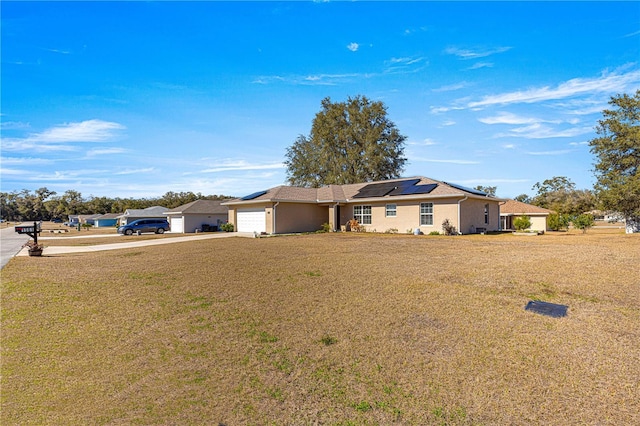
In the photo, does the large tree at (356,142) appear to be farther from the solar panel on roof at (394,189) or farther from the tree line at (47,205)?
the tree line at (47,205)

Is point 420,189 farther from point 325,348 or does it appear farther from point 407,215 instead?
point 325,348

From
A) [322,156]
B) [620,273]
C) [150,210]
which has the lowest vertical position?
[620,273]

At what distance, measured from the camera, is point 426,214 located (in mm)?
24844

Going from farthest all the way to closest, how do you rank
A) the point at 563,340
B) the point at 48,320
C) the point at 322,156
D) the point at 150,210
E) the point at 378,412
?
1. the point at 150,210
2. the point at 322,156
3. the point at 48,320
4. the point at 563,340
5. the point at 378,412

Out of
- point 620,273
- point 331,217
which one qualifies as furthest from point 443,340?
point 331,217

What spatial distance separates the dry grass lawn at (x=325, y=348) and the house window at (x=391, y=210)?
53.4 feet

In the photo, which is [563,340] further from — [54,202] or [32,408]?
[54,202]

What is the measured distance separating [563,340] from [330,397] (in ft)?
12.8

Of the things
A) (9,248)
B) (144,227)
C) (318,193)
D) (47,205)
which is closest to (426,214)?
(318,193)

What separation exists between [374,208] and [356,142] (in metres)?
18.2

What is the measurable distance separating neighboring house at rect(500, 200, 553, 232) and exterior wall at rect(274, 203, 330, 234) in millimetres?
18765

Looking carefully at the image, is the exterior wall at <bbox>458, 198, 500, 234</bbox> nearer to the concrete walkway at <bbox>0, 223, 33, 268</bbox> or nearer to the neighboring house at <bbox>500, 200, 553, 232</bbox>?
the neighboring house at <bbox>500, 200, 553, 232</bbox>

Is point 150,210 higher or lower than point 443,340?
higher

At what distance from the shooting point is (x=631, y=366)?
5156mm
